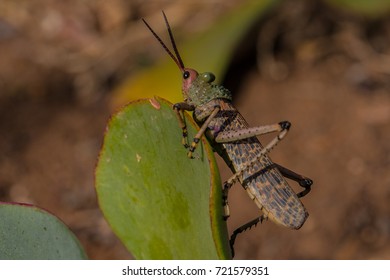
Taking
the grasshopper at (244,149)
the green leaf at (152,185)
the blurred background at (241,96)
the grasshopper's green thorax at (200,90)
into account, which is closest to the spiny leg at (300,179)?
the grasshopper at (244,149)

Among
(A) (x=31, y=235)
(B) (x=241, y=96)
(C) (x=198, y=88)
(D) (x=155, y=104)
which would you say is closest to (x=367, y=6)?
(B) (x=241, y=96)

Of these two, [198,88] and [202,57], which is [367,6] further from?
[198,88]

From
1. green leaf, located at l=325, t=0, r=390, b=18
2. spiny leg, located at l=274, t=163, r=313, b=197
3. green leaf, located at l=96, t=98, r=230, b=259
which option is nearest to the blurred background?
green leaf, located at l=325, t=0, r=390, b=18

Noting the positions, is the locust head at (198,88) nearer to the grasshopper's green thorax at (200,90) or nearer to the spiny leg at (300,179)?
the grasshopper's green thorax at (200,90)

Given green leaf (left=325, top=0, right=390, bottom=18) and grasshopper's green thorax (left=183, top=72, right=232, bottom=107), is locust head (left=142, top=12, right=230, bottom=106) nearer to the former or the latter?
grasshopper's green thorax (left=183, top=72, right=232, bottom=107)

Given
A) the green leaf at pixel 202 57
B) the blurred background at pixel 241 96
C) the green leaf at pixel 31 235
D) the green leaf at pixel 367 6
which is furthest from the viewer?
the green leaf at pixel 367 6
